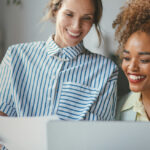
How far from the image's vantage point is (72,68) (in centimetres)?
132

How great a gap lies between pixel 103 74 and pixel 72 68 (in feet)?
0.53

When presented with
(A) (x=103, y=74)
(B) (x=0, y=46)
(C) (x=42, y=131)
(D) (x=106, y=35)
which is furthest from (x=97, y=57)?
(B) (x=0, y=46)

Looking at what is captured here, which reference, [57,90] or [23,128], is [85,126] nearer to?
[23,128]

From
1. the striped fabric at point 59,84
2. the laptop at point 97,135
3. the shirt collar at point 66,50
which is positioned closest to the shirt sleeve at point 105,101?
the striped fabric at point 59,84

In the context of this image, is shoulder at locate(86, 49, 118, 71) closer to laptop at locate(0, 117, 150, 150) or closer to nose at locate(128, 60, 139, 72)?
nose at locate(128, 60, 139, 72)

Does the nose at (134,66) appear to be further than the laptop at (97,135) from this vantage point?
Yes

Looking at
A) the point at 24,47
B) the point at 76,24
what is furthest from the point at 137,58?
the point at 24,47

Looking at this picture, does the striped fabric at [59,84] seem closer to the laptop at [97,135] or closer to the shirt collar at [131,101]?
the shirt collar at [131,101]

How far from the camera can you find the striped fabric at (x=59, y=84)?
1.30 metres

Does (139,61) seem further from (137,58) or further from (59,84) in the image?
(59,84)

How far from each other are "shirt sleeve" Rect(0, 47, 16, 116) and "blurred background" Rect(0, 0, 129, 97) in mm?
626

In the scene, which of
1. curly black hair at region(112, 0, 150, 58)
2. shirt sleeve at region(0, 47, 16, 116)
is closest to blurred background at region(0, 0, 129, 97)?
curly black hair at region(112, 0, 150, 58)

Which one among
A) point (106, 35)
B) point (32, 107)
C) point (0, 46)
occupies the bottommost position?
point (32, 107)

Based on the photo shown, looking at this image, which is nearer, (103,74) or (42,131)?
(42,131)
